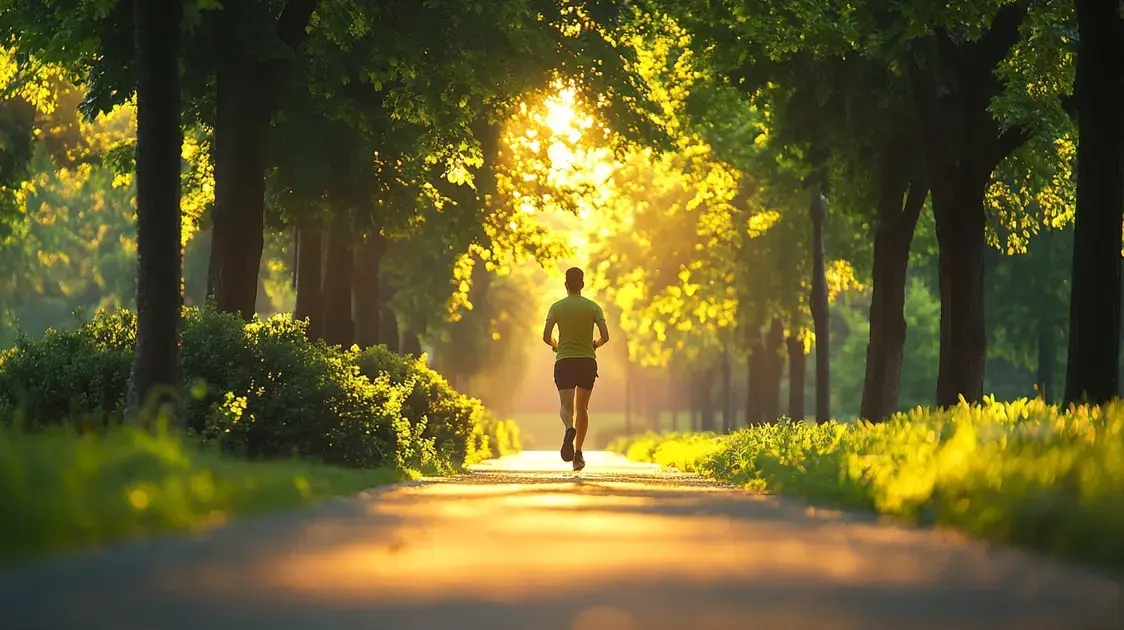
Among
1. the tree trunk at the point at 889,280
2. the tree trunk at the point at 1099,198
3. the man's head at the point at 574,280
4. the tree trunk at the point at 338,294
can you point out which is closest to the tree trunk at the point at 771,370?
the tree trunk at the point at 889,280

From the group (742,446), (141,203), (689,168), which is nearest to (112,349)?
(141,203)

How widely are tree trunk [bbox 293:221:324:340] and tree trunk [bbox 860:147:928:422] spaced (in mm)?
9684

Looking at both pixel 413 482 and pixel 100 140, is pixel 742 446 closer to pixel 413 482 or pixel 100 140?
pixel 413 482

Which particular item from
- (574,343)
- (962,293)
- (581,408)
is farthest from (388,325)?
(574,343)

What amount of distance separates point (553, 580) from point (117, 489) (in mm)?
3364

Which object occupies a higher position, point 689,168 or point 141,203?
point 689,168

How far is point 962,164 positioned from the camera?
945 inches

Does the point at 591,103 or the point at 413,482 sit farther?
the point at 591,103

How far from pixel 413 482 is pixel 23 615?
419 inches

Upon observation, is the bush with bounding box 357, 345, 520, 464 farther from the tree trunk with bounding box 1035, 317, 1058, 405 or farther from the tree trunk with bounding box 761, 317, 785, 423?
the tree trunk with bounding box 1035, 317, 1058, 405

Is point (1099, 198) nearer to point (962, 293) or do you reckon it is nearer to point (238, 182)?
point (962, 293)

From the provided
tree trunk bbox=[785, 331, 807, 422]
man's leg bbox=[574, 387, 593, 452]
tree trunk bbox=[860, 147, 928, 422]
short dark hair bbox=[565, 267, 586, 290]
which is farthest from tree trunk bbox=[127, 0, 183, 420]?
tree trunk bbox=[785, 331, 807, 422]

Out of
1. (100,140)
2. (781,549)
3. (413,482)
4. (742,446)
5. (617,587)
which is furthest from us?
(100,140)

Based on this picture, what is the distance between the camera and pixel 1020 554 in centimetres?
838
